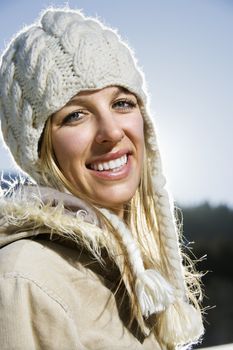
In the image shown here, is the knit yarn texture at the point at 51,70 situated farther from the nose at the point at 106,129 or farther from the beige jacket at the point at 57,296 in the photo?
the beige jacket at the point at 57,296

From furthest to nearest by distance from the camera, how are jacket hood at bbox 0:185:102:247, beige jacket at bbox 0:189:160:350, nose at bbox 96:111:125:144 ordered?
→ nose at bbox 96:111:125:144 < jacket hood at bbox 0:185:102:247 < beige jacket at bbox 0:189:160:350

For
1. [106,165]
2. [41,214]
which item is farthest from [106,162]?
[41,214]

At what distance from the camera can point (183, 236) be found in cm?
189

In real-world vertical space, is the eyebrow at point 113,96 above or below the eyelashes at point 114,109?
above

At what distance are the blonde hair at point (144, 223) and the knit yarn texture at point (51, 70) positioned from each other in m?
0.05

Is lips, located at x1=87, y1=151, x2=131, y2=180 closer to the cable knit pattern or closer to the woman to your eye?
the woman

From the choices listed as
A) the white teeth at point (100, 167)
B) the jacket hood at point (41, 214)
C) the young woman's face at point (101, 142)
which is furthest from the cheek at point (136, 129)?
the jacket hood at point (41, 214)

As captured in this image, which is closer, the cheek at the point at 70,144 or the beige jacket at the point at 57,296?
the beige jacket at the point at 57,296

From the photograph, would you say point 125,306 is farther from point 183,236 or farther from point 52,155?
point 183,236

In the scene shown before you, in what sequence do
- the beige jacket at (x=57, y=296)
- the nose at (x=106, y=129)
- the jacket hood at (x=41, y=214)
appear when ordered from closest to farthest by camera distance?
the beige jacket at (x=57, y=296), the jacket hood at (x=41, y=214), the nose at (x=106, y=129)

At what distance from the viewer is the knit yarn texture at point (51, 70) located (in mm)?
1347

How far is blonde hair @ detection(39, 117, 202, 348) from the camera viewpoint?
1347 millimetres

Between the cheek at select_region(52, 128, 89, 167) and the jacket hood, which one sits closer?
the jacket hood

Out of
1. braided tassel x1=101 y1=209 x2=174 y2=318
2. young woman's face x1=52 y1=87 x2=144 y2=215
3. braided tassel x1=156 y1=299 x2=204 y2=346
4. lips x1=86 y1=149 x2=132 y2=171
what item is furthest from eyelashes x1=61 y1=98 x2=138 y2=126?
braided tassel x1=156 y1=299 x2=204 y2=346
